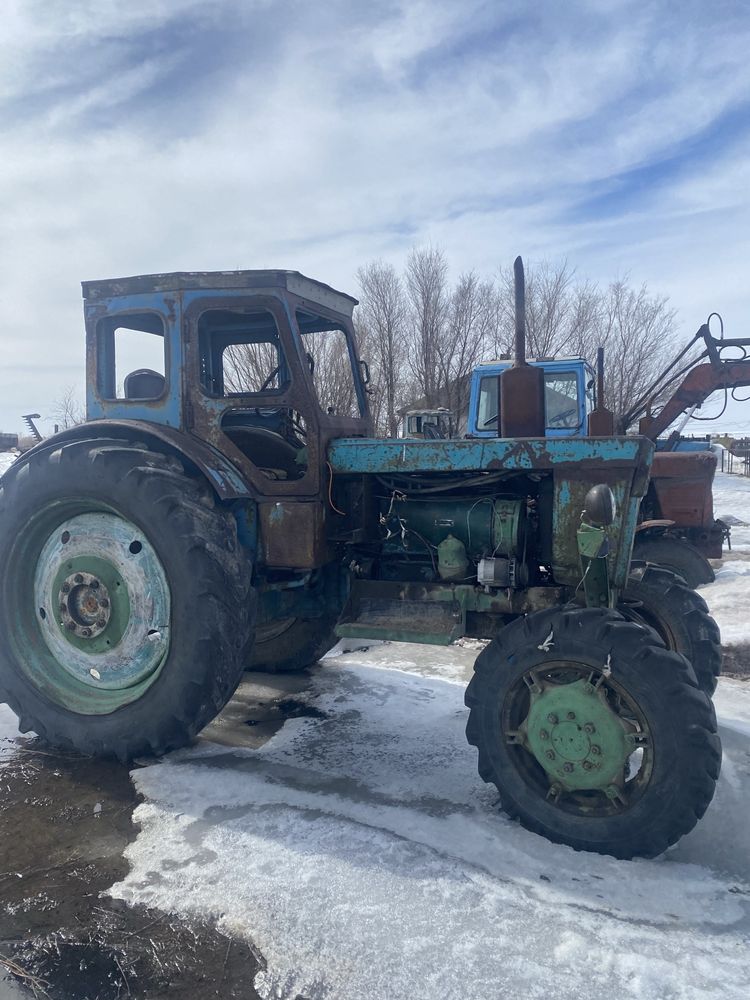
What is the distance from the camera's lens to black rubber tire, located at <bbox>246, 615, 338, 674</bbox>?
526 centimetres

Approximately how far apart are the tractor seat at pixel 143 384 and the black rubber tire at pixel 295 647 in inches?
72.3

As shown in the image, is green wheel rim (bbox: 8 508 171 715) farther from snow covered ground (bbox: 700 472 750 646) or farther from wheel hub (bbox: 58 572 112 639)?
snow covered ground (bbox: 700 472 750 646)

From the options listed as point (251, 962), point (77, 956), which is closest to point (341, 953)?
point (251, 962)

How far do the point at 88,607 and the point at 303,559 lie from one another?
1178 mm

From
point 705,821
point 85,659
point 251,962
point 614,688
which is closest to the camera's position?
point 251,962

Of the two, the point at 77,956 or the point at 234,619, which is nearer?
the point at 77,956

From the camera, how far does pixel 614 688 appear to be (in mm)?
3029

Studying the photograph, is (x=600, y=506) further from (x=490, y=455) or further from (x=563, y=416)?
(x=563, y=416)

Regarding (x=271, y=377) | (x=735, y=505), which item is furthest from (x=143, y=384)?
(x=735, y=505)

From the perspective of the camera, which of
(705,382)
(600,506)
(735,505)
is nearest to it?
(600,506)

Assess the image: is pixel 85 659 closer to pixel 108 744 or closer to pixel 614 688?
pixel 108 744

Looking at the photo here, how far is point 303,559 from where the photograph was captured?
3.84 m

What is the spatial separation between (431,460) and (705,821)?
206cm

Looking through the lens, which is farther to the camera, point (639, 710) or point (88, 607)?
point (88, 607)
